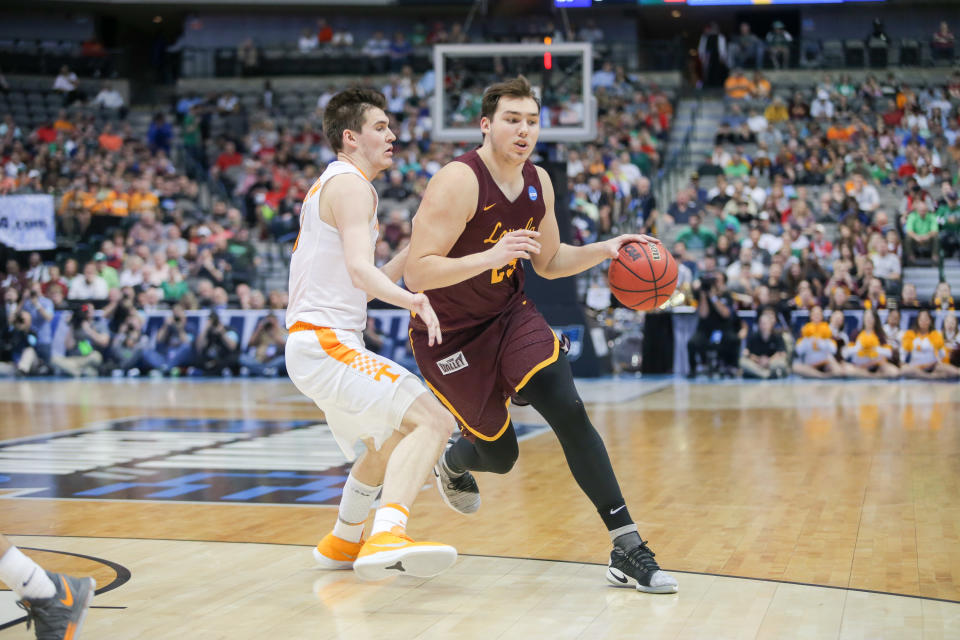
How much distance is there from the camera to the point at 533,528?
5531 mm

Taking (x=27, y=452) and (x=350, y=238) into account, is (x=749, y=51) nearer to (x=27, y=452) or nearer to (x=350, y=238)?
(x=27, y=452)

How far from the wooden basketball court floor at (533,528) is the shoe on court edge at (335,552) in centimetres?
7

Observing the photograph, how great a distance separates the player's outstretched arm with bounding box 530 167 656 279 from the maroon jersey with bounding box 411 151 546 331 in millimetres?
62

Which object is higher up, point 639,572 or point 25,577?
point 25,577

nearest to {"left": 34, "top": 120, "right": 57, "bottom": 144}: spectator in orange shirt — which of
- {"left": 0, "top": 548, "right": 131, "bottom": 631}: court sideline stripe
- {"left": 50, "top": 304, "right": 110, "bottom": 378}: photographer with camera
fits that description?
{"left": 50, "top": 304, "right": 110, "bottom": 378}: photographer with camera

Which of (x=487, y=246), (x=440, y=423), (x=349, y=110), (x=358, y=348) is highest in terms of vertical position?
(x=349, y=110)

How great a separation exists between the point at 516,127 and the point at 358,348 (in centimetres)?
105

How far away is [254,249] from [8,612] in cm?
1342

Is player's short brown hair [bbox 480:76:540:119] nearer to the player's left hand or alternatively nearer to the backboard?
the player's left hand

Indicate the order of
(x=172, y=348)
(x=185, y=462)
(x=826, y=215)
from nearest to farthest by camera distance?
1. (x=185, y=462)
2. (x=172, y=348)
3. (x=826, y=215)

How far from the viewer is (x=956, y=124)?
61.4 ft

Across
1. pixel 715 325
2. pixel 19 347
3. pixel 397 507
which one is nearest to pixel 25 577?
pixel 397 507

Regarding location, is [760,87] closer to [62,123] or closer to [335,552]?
[62,123]

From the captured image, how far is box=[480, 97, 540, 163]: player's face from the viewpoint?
447 centimetres
